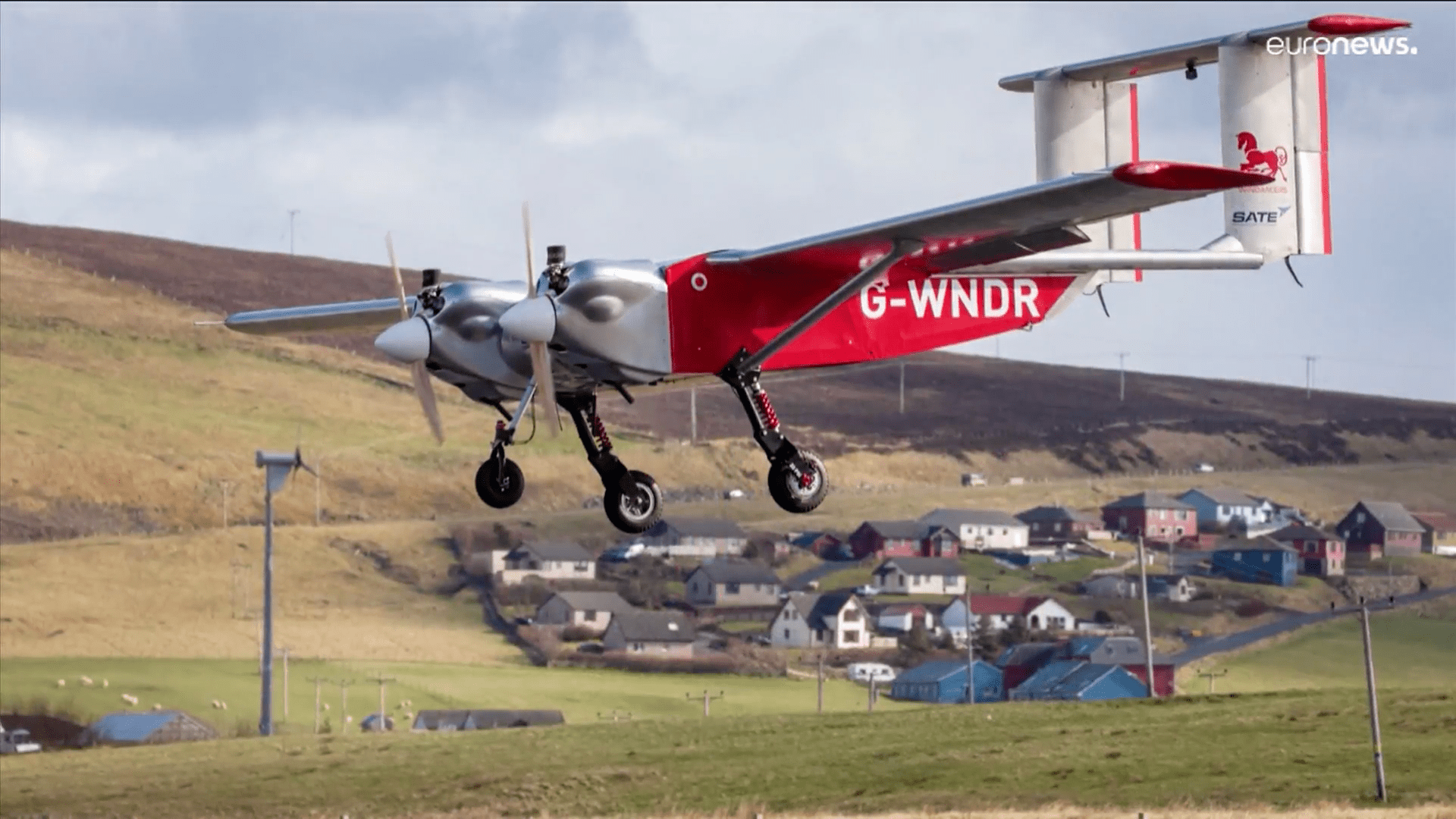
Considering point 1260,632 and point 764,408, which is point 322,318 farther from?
point 1260,632

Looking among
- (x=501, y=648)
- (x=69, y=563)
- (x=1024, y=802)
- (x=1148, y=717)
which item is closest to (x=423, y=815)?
(x=1024, y=802)

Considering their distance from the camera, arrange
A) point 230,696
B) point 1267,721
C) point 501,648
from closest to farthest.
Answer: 1. point 1267,721
2. point 230,696
3. point 501,648

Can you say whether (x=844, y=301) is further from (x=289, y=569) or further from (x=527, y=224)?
(x=289, y=569)

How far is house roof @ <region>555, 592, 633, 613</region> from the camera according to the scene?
19288 cm

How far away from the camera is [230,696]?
5812 inches

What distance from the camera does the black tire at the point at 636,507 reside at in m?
35.8

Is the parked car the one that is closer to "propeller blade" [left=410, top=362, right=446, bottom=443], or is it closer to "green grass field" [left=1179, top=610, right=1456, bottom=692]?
"green grass field" [left=1179, top=610, right=1456, bottom=692]

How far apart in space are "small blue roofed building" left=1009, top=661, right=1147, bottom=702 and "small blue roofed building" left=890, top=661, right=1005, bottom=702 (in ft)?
6.91

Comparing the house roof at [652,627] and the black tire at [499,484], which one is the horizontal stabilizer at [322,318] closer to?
the black tire at [499,484]

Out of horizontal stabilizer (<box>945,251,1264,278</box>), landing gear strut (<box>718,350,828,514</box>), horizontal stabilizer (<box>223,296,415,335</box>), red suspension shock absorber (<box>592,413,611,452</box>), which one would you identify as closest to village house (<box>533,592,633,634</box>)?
horizontal stabilizer (<box>223,296,415,335</box>)

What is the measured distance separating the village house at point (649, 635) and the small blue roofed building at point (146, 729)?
48.6 meters

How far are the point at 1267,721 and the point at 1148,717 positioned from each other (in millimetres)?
8296

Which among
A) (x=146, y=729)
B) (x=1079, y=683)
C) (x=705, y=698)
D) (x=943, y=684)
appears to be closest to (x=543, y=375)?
(x=146, y=729)

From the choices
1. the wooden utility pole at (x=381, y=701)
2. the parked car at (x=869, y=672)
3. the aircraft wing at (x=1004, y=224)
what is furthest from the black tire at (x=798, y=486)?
the parked car at (x=869, y=672)
